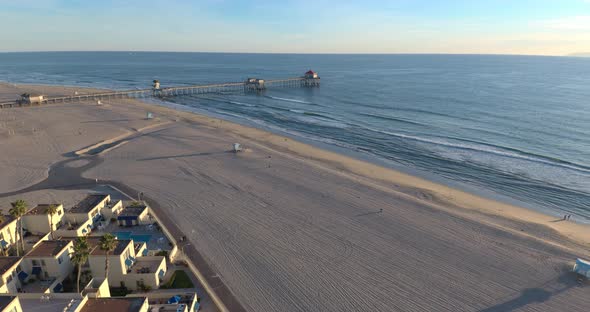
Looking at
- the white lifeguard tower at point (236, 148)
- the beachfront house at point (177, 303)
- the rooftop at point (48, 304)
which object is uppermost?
the white lifeguard tower at point (236, 148)

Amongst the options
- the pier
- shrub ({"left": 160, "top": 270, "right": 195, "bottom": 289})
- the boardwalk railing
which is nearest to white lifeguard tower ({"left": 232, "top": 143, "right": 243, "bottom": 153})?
shrub ({"left": 160, "top": 270, "right": 195, "bottom": 289})

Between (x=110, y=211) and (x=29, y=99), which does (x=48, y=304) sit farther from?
(x=29, y=99)

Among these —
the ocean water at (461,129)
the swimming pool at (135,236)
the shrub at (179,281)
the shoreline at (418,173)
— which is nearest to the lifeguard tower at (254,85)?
the ocean water at (461,129)

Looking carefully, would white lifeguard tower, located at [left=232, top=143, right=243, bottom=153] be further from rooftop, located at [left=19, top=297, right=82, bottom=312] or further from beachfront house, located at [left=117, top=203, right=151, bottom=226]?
rooftop, located at [left=19, top=297, right=82, bottom=312]

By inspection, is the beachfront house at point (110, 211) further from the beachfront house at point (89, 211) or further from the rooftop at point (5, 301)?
the rooftop at point (5, 301)

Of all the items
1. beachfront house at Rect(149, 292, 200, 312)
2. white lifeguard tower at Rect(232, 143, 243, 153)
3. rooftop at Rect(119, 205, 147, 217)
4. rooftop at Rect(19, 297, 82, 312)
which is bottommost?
beachfront house at Rect(149, 292, 200, 312)

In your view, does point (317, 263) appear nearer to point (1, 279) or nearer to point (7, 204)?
point (1, 279)

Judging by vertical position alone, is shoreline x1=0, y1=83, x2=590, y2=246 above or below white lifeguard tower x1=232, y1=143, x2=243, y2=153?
below
